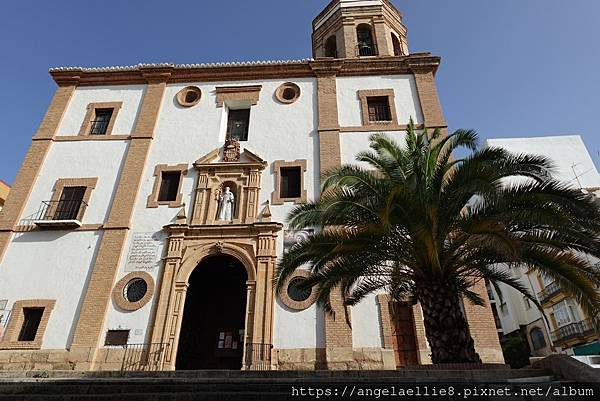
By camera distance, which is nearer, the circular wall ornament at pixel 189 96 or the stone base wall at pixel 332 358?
the stone base wall at pixel 332 358

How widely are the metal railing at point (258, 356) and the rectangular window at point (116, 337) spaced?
3.53m

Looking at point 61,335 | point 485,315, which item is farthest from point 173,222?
point 485,315

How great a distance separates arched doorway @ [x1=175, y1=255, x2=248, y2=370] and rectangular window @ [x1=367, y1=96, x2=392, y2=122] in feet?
24.7

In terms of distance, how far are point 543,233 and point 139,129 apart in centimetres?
1357

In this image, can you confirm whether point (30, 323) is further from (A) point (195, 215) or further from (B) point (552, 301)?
(B) point (552, 301)

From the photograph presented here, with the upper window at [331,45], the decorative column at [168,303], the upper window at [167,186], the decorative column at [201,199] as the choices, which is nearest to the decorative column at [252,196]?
the decorative column at [201,199]

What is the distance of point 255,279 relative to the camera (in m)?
11.7

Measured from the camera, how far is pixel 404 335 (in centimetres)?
1099

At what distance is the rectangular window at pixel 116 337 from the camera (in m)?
11.0

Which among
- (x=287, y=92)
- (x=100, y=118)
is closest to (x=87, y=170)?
(x=100, y=118)

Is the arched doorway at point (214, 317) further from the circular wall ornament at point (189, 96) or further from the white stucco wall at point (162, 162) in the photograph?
the circular wall ornament at point (189, 96)

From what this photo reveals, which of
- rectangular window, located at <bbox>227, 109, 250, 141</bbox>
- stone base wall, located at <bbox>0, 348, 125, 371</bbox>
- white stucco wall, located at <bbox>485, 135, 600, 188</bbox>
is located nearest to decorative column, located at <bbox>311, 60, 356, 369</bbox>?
rectangular window, located at <bbox>227, 109, 250, 141</bbox>

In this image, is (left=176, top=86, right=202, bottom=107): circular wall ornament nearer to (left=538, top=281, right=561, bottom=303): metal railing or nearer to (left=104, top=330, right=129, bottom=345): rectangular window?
(left=104, top=330, right=129, bottom=345): rectangular window

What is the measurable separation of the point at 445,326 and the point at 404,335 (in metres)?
3.94
